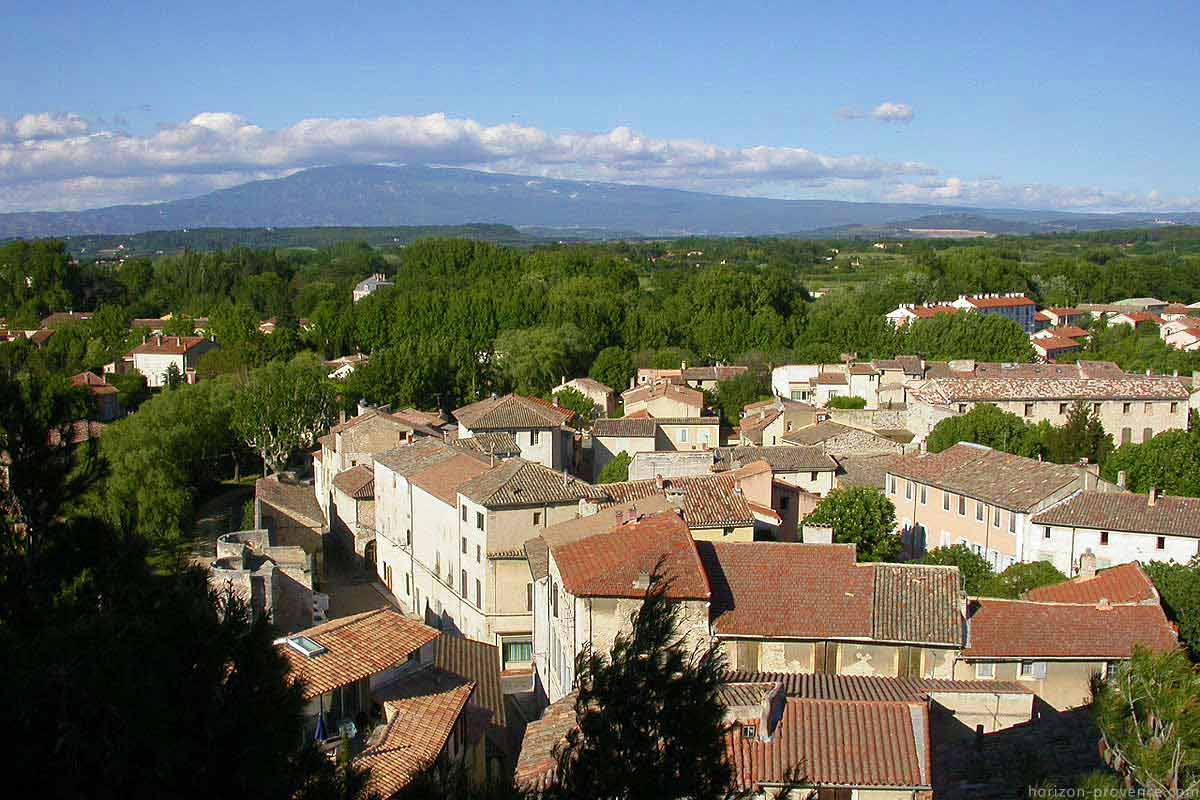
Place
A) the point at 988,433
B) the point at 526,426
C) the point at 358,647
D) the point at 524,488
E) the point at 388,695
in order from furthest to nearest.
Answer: the point at 988,433
the point at 526,426
the point at 524,488
the point at 358,647
the point at 388,695

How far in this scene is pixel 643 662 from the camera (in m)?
8.11

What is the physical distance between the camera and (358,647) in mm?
15750

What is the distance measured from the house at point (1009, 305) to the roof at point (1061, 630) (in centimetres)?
7502

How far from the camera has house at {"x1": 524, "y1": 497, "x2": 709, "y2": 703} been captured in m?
17.4

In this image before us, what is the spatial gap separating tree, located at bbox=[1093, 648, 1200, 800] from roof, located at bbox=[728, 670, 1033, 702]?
3.91 meters

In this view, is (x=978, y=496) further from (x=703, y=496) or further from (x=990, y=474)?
(x=703, y=496)

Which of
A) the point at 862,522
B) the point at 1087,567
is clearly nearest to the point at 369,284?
the point at 862,522

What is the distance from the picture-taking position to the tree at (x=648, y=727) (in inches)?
298

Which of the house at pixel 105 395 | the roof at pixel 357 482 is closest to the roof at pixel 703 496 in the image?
the roof at pixel 357 482

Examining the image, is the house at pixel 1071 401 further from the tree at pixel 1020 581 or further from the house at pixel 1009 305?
the house at pixel 1009 305

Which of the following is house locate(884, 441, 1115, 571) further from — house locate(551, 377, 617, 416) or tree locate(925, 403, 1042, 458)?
house locate(551, 377, 617, 416)

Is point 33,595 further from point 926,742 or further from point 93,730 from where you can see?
point 926,742

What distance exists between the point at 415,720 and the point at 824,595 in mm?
7818

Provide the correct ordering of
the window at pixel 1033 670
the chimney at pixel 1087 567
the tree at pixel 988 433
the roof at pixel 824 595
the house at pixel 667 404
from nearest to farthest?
1. the roof at pixel 824 595
2. the window at pixel 1033 670
3. the chimney at pixel 1087 567
4. the tree at pixel 988 433
5. the house at pixel 667 404
